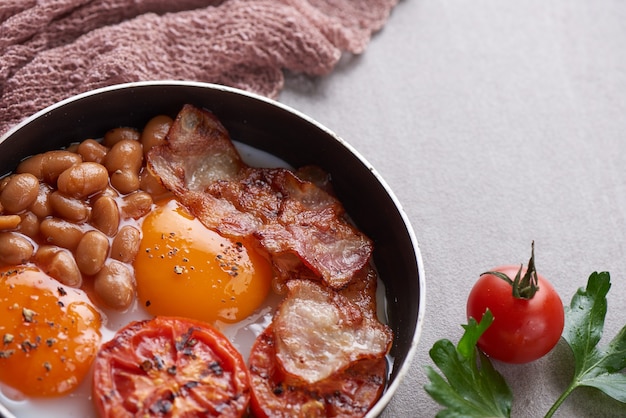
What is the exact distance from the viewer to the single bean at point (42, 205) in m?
2.04

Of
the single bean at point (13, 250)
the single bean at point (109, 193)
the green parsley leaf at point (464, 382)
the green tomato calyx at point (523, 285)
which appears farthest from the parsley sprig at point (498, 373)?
the single bean at point (13, 250)

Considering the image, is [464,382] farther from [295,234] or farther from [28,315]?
[28,315]

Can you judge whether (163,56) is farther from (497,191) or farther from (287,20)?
(497,191)

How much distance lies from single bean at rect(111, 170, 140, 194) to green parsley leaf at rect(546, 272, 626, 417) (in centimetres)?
124

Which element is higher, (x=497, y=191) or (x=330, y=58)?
(x=330, y=58)

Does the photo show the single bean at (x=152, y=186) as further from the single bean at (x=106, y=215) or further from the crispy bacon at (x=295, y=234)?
the single bean at (x=106, y=215)

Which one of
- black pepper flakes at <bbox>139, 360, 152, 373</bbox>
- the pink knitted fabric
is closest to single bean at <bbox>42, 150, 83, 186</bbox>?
→ the pink knitted fabric

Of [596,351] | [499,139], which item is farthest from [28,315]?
[499,139]

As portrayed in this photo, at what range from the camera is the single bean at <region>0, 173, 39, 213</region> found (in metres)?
1.99

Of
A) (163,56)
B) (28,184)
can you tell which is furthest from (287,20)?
(28,184)

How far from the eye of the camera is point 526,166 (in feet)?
8.82

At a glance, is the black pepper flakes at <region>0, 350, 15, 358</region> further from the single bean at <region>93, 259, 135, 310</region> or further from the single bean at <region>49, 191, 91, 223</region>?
the single bean at <region>49, 191, 91, 223</region>

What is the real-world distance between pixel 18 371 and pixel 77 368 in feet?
0.42

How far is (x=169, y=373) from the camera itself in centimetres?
184
